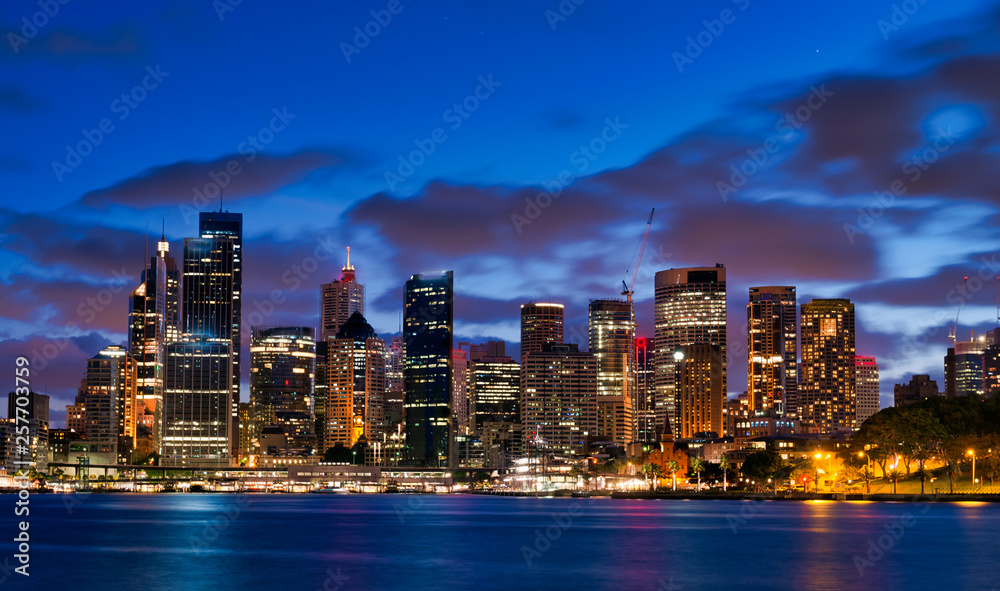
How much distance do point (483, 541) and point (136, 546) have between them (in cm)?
3497

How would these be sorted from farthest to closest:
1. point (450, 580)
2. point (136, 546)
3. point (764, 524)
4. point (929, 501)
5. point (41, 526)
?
point (929, 501)
point (41, 526)
point (764, 524)
point (136, 546)
point (450, 580)

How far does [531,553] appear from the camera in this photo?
109 meters

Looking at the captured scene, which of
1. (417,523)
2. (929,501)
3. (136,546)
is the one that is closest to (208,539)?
(136,546)

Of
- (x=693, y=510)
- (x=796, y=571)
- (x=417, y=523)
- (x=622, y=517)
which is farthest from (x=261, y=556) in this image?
(x=693, y=510)

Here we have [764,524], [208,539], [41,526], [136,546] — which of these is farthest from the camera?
[41,526]

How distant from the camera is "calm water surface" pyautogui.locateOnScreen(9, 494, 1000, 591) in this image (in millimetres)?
84938

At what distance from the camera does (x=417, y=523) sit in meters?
163

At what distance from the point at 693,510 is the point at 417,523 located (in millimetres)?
57087

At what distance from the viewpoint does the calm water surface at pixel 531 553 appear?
84.9 metres

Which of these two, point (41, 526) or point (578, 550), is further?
point (41, 526)

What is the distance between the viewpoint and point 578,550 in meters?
109

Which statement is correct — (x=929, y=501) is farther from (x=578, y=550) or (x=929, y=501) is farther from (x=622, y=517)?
(x=578, y=550)

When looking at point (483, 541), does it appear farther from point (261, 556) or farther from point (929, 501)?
point (929, 501)

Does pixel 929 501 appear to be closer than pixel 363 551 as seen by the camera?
No
